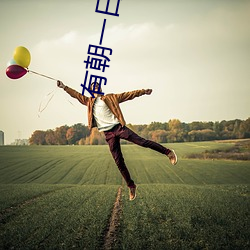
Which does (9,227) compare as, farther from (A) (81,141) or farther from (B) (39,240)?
(A) (81,141)

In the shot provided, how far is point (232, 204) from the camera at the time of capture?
10734 millimetres

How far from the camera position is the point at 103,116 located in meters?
6.31

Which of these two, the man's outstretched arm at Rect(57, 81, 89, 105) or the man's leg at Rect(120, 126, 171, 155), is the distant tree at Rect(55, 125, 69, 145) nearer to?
the man's outstretched arm at Rect(57, 81, 89, 105)

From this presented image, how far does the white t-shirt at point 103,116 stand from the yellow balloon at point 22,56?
7.22ft

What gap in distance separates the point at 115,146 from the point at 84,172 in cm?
3086

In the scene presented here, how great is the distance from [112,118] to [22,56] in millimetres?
2828

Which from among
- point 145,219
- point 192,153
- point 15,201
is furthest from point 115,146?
point 192,153

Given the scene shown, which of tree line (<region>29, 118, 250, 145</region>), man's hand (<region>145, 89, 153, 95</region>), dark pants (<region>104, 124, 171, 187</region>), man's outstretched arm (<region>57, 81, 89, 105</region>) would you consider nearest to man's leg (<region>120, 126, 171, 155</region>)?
dark pants (<region>104, 124, 171, 187</region>)

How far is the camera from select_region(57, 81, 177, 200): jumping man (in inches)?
242

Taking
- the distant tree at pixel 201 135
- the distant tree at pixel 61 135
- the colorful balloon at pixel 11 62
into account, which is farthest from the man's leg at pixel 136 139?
the distant tree at pixel 201 135

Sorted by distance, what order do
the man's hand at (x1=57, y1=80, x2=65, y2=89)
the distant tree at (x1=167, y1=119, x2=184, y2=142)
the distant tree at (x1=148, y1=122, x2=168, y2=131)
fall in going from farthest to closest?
the distant tree at (x1=167, y1=119, x2=184, y2=142)
the distant tree at (x1=148, y1=122, x2=168, y2=131)
the man's hand at (x1=57, y1=80, x2=65, y2=89)

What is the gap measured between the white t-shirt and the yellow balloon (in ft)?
7.22

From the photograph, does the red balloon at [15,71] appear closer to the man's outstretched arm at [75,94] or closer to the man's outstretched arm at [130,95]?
the man's outstretched arm at [75,94]

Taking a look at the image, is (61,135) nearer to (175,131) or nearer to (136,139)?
(175,131)
